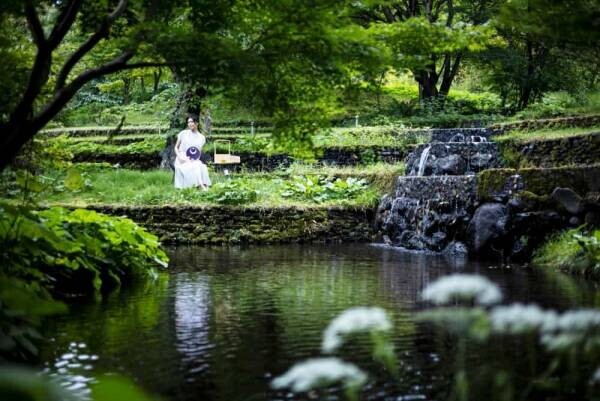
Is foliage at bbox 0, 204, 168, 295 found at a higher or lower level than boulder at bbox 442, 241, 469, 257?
higher

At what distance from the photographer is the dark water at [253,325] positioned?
187 inches

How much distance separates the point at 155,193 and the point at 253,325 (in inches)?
475

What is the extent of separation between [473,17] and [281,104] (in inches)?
885

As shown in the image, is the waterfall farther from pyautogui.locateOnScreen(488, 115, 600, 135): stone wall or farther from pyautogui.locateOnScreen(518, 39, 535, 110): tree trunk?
pyautogui.locateOnScreen(518, 39, 535, 110): tree trunk

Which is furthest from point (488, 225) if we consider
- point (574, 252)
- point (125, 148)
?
point (125, 148)

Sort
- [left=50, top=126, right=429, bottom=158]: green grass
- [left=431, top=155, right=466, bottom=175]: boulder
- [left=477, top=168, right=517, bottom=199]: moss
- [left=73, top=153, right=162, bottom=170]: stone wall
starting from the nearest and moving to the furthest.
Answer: [left=477, top=168, right=517, bottom=199]: moss
[left=431, top=155, right=466, bottom=175]: boulder
[left=50, top=126, right=429, bottom=158]: green grass
[left=73, top=153, right=162, bottom=170]: stone wall

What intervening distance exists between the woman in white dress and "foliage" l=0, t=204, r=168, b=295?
7.92 metres

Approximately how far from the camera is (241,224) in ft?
56.1

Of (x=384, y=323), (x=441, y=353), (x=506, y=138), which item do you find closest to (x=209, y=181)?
(x=506, y=138)

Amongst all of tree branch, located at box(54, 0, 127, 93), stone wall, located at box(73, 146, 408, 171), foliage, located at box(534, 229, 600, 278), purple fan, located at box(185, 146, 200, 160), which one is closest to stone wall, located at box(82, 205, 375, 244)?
purple fan, located at box(185, 146, 200, 160)

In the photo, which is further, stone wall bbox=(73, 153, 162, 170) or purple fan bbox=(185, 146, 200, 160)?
stone wall bbox=(73, 153, 162, 170)

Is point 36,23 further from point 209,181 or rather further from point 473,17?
point 473,17

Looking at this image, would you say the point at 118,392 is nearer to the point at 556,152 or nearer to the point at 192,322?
the point at 192,322

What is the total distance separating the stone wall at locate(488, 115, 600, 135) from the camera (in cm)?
1566
